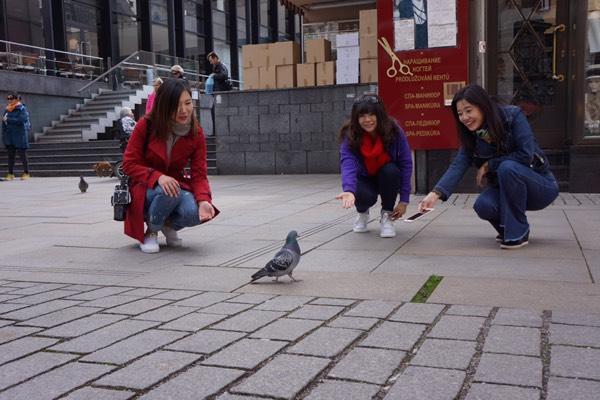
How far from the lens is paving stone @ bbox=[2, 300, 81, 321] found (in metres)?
3.22

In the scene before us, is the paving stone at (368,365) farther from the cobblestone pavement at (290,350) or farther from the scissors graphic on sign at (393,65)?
the scissors graphic on sign at (393,65)

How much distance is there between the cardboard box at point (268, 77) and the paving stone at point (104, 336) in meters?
10.4

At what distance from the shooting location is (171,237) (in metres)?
5.35

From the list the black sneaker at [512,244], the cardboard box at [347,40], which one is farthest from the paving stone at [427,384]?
the cardboard box at [347,40]

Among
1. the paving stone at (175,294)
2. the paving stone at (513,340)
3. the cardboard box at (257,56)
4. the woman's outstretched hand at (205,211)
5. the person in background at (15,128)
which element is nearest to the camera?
the paving stone at (513,340)

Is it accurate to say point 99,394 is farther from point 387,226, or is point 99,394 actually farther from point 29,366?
point 387,226

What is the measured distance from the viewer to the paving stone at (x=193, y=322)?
2.92 m

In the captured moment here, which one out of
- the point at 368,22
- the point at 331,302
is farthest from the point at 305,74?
the point at 331,302

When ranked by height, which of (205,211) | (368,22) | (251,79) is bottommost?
(205,211)

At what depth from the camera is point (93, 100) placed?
21.6 m

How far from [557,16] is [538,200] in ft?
15.5

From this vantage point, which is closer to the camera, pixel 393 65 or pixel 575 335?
pixel 575 335

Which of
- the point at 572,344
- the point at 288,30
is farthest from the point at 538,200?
the point at 288,30

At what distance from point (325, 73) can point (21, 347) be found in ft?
34.8
